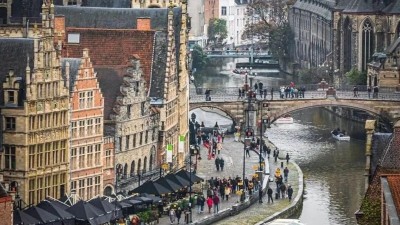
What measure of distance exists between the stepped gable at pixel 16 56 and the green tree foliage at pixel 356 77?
76718 mm

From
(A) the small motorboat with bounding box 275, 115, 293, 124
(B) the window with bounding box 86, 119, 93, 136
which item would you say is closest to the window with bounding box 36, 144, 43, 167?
(B) the window with bounding box 86, 119, 93, 136

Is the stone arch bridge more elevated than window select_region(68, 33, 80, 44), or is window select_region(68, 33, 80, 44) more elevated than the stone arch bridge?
window select_region(68, 33, 80, 44)

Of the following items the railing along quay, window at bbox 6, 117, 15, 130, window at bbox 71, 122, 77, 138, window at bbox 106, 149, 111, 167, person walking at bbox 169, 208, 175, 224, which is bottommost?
person walking at bbox 169, 208, 175, 224

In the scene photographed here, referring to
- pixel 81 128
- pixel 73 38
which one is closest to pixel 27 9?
pixel 73 38

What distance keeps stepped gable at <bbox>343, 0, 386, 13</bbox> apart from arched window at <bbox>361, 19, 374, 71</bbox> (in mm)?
1058

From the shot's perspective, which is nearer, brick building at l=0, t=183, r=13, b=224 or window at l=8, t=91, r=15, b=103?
brick building at l=0, t=183, r=13, b=224

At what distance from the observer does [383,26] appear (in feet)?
632

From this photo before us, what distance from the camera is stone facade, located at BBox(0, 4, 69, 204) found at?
110 m

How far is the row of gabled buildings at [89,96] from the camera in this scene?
11056cm

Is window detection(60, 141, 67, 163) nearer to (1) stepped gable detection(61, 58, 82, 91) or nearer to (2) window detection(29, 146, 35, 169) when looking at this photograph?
(2) window detection(29, 146, 35, 169)

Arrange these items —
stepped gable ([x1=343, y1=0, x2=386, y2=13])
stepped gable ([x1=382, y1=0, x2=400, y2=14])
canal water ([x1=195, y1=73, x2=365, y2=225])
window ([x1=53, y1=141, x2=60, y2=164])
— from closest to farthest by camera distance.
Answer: window ([x1=53, y1=141, x2=60, y2=164]), canal water ([x1=195, y1=73, x2=365, y2=225]), stepped gable ([x1=382, y1=0, x2=400, y2=14]), stepped gable ([x1=343, y1=0, x2=386, y2=13])

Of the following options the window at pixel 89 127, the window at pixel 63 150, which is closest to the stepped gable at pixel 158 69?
the window at pixel 89 127

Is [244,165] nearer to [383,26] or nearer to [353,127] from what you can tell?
[353,127]

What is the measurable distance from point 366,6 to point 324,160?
4478 centimetres
